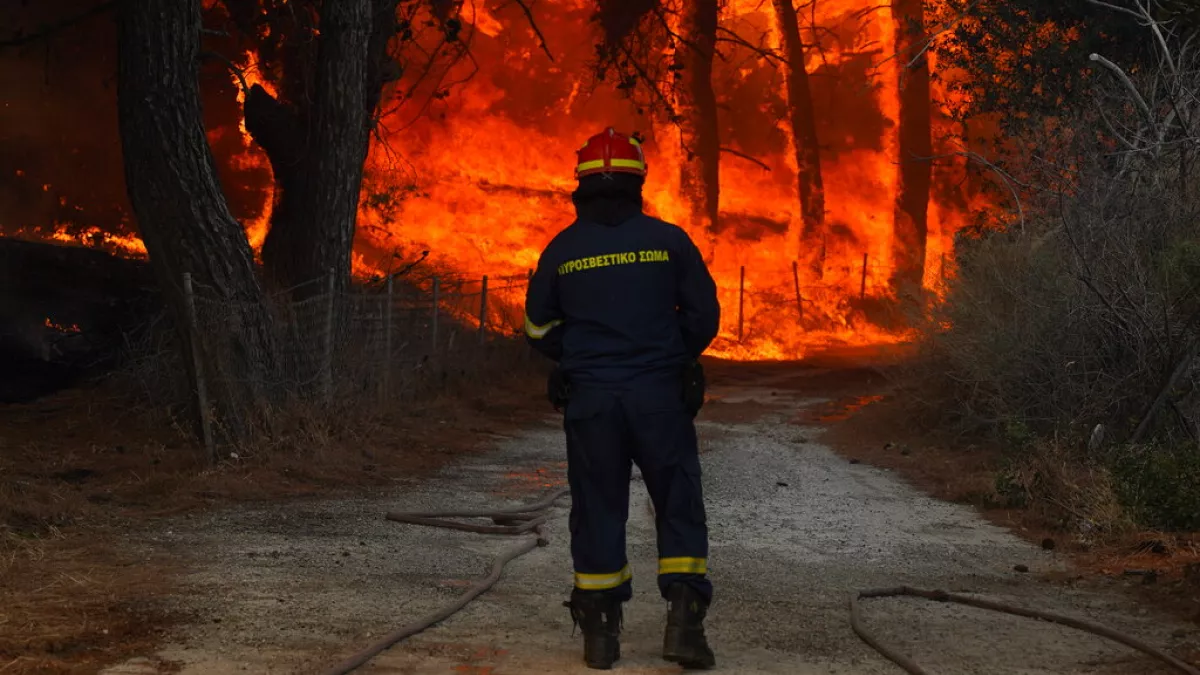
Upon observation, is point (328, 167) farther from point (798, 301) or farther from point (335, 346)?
point (798, 301)

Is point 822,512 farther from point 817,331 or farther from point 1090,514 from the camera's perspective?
point 817,331

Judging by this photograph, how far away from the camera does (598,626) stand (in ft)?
19.8

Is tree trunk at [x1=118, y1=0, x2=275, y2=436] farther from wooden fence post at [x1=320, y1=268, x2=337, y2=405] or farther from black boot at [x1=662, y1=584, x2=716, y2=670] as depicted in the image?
black boot at [x1=662, y1=584, x2=716, y2=670]

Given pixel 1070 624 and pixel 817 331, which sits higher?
pixel 817 331

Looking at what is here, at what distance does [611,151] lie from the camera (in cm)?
619

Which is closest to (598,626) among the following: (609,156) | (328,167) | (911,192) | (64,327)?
(609,156)

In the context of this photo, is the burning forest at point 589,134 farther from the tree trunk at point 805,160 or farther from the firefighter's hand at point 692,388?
the firefighter's hand at point 692,388

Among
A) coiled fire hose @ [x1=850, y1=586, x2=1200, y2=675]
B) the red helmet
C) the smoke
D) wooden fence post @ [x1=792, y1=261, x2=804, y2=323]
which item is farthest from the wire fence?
wooden fence post @ [x1=792, y1=261, x2=804, y2=323]

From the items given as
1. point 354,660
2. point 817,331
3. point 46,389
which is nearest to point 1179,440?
point 354,660

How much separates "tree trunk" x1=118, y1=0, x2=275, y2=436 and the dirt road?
6.67 feet

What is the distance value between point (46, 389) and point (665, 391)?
12.2 meters

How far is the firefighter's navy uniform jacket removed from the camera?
19.9ft

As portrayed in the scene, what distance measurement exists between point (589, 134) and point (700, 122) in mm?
8893

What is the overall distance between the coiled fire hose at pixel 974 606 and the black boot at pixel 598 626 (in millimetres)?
1136
